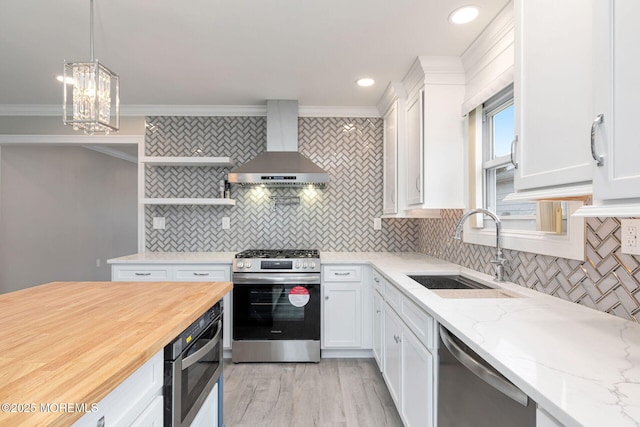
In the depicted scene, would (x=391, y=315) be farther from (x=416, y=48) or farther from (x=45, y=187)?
(x=45, y=187)

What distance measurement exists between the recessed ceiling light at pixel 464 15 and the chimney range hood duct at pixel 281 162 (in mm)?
1536

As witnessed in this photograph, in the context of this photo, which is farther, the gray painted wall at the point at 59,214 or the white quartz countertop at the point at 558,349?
the gray painted wall at the point at 59,214

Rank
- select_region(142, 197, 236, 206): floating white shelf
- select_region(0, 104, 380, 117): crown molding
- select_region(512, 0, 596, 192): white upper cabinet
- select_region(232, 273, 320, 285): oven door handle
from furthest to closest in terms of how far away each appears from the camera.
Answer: select_region(0, 104, 380, 117): crown molding → select_region(142, 197, 236, 206): floating white shelf → select_region(232, 273, 320, 285): oven door handle → select_region(512, 0, 596, 192): white upper cabinet

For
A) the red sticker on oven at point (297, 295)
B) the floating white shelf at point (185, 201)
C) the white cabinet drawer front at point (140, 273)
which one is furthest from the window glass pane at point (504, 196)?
the white cabinet drawer front at point (140, 273)

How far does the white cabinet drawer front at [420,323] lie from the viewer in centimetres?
147

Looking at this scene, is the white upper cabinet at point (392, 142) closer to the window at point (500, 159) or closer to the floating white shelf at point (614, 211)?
the window at point (500, 159)

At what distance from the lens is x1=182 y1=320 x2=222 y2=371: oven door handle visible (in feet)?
4.12

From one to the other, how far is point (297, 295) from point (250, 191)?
1.26m

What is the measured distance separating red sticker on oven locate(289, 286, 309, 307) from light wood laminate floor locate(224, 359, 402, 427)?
1.79 feet

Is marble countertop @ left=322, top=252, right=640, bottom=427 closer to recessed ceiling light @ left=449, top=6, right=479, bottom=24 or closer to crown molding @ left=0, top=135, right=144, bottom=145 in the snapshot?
recessed ceiling light @ left=449, top=6, right=479, bottom=24

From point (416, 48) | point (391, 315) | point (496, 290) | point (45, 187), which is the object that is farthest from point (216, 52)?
point (45, 187)

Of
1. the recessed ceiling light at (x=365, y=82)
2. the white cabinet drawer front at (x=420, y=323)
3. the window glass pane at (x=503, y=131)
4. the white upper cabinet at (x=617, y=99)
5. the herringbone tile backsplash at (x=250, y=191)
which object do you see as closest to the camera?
the white upper cabinet at (x=617, y=99)

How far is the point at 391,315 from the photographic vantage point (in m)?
2.24

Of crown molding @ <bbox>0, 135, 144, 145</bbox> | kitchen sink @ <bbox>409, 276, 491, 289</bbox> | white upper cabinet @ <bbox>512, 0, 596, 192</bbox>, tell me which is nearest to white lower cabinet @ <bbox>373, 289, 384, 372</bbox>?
kitchen sink @ <bbox>409, 276, 491, 289</bbox>
